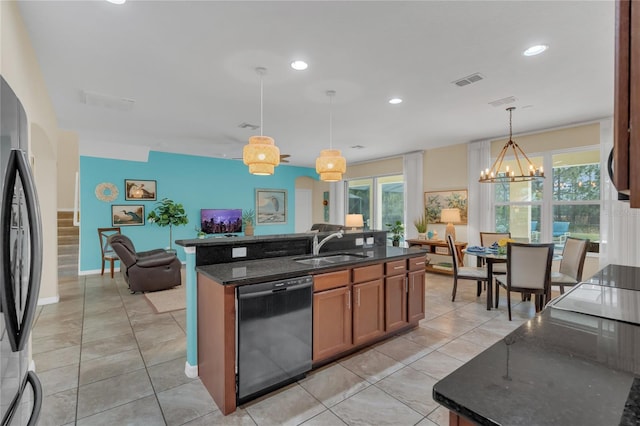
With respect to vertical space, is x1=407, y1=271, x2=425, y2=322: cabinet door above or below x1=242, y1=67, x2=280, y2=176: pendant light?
below

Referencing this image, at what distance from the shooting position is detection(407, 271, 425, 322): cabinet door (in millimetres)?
3348

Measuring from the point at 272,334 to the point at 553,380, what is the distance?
5.83 feet

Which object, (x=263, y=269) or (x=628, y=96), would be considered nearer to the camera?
(x=628, y=96)

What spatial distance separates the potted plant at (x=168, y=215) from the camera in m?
6.91

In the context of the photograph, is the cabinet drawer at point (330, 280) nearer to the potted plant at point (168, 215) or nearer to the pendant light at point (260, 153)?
the pendant light at point (260, 153)

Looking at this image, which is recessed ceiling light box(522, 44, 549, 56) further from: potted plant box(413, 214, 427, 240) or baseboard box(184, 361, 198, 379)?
potted plant box(413, 214, 427, 240)

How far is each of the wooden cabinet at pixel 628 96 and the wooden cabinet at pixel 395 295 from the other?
8.50 feet

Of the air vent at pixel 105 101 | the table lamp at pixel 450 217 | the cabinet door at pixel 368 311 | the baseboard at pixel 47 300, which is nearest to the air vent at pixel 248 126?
the air vent at pixel 105 101

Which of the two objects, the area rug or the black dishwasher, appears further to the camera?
the area rug

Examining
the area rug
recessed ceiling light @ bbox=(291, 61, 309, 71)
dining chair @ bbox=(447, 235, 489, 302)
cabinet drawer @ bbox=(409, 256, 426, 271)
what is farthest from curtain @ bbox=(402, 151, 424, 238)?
the area rug

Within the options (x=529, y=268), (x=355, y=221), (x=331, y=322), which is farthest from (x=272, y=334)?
(x=355, y=221)

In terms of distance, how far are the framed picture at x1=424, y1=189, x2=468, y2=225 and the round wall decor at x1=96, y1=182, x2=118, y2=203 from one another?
7.08m

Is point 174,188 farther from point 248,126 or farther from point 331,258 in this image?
point 331,258

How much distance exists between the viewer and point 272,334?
2207 mm
